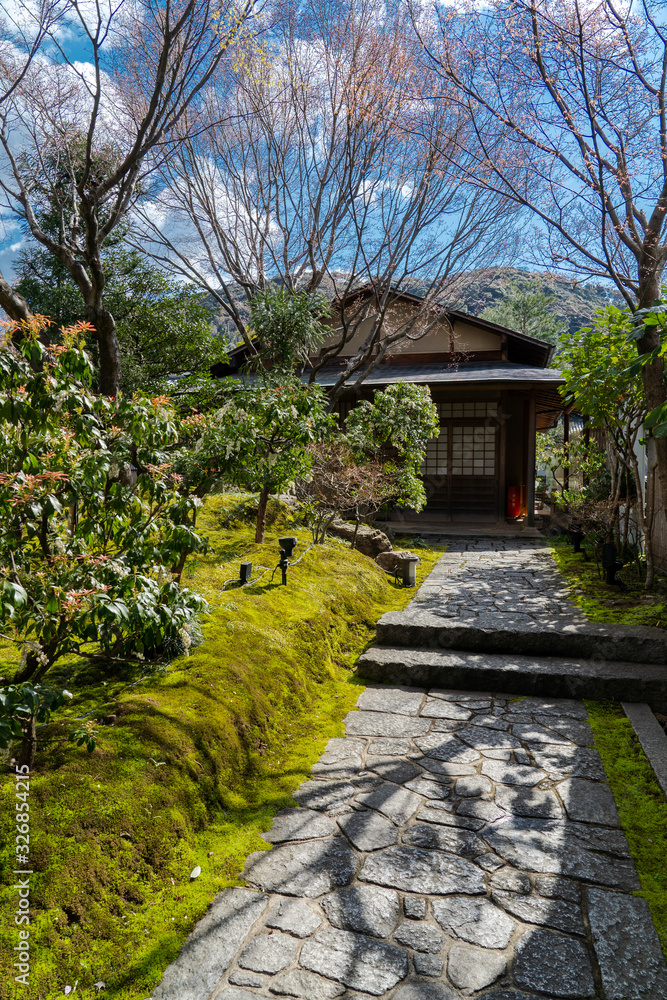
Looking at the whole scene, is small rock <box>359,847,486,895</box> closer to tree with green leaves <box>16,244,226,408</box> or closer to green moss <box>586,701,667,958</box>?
green moss <box>586,701,667,958</box>

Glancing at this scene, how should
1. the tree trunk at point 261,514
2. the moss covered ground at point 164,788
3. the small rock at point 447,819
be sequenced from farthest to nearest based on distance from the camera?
the tree trunk at point 261,514 < the small rock at point 447,819 < the moss covered ground at point 164,788

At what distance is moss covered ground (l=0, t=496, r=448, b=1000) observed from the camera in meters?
2.21

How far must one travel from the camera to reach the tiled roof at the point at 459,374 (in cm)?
1270

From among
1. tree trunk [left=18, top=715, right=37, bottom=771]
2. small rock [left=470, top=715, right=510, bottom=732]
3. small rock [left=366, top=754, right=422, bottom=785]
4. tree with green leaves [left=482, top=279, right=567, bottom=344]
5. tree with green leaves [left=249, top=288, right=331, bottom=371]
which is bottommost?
small rock [left=470, top=715, right=510, bottom=732]

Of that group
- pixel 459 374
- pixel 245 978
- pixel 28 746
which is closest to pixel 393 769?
pixel 245 978

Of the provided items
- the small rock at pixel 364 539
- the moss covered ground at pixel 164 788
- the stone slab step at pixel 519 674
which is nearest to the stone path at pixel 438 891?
the moss covered ground at pixel 164 788

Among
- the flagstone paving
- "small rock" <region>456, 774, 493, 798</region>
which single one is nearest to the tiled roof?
the flagstone paving

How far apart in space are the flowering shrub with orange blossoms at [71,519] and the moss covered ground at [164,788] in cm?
41

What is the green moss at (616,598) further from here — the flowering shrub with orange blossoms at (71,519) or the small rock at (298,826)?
the flowering shrub with orange blossoms at (71,519)

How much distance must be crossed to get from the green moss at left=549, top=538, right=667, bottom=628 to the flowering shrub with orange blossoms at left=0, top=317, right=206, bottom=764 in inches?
176

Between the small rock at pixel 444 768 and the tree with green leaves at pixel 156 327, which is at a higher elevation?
the tree with green leaves at pixel 156 327

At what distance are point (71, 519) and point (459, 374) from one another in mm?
11661

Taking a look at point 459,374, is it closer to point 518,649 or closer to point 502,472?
point 502,472

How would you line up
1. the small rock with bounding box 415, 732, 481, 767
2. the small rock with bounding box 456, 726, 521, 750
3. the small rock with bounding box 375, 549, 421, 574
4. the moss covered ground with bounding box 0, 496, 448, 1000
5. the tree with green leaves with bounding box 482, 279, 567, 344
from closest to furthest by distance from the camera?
the moss covered ground with bounding box 0, 496, 448, 1000
the small rock with bounding box 415, 732, 481, 767
the small rock with bounding box 456, 726, 521, 750
the small rock with bounding box 375, 549, 421, 574
the tree with green leaves with bounding box 482, 279, 567, 344
